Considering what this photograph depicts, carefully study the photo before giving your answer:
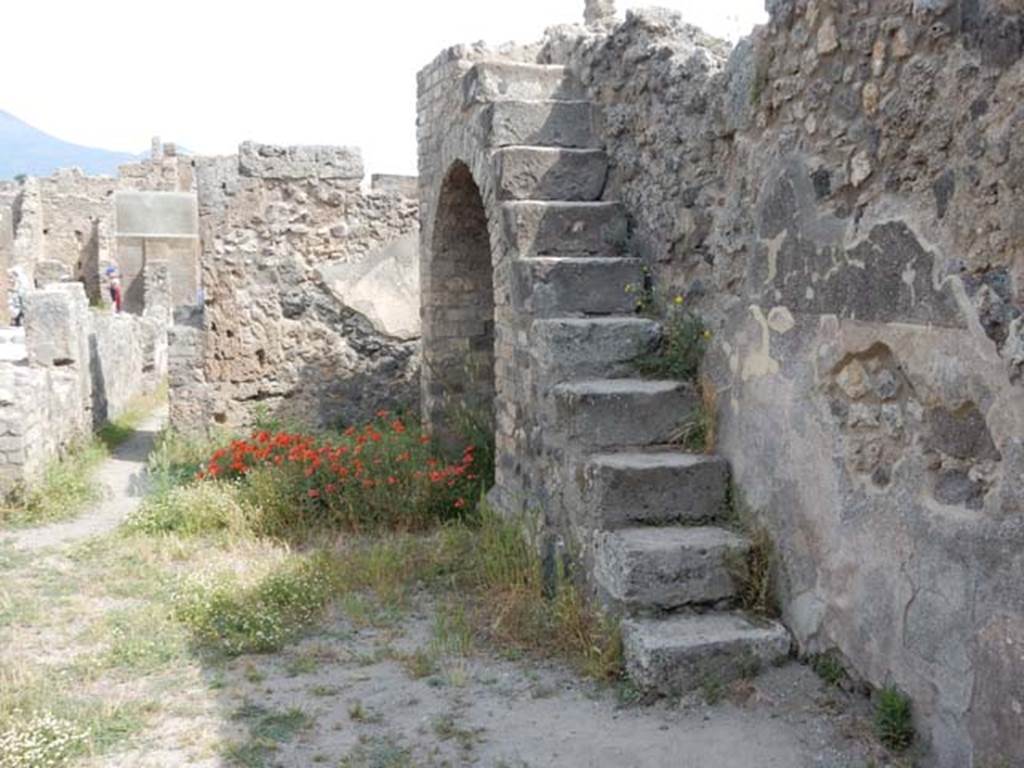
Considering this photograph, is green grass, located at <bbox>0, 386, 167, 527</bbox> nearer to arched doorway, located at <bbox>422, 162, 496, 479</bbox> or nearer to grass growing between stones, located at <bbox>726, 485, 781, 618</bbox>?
arched doorway, located at <bbox>422, 162, 496, 479</bbox>

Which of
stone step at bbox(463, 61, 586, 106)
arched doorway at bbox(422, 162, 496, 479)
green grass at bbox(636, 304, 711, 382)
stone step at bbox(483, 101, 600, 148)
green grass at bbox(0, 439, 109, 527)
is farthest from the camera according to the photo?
arched doorway at bbox(422, 162, 496, 479)

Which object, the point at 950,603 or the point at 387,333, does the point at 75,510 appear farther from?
the point at 950,603

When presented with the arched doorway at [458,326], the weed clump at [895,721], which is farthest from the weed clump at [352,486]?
the weed clump at [895,721]

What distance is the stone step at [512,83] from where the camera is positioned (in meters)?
6.09

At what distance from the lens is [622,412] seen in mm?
4641

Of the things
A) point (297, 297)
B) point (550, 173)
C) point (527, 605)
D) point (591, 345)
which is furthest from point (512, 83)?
point (297, 297)

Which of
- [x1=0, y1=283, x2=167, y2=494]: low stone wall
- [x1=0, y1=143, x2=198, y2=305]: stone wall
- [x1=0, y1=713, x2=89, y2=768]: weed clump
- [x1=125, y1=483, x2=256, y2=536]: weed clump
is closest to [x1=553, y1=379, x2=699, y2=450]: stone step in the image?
[x1=0, y1=713, x2=89, y2=768]: weed clump

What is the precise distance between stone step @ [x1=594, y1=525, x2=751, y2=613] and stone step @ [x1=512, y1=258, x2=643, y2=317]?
149 centimetres

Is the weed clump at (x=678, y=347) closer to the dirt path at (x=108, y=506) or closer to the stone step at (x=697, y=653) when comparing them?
the stone step at (x=697, y=653)

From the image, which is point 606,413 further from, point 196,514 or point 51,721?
point 196,514

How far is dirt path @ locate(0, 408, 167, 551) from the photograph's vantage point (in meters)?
6.55

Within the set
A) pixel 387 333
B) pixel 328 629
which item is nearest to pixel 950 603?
pixel 328 629

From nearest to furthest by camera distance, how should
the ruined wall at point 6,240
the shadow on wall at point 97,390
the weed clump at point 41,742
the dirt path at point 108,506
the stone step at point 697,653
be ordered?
1. the weed clump at point 41,742
2. the stone step at point 697,653
3. the dirt path at point 108,506
4. the shadow on wall at point 97,390
5. the ruined wall at point 6,240

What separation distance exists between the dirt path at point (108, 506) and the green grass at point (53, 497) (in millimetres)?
97
